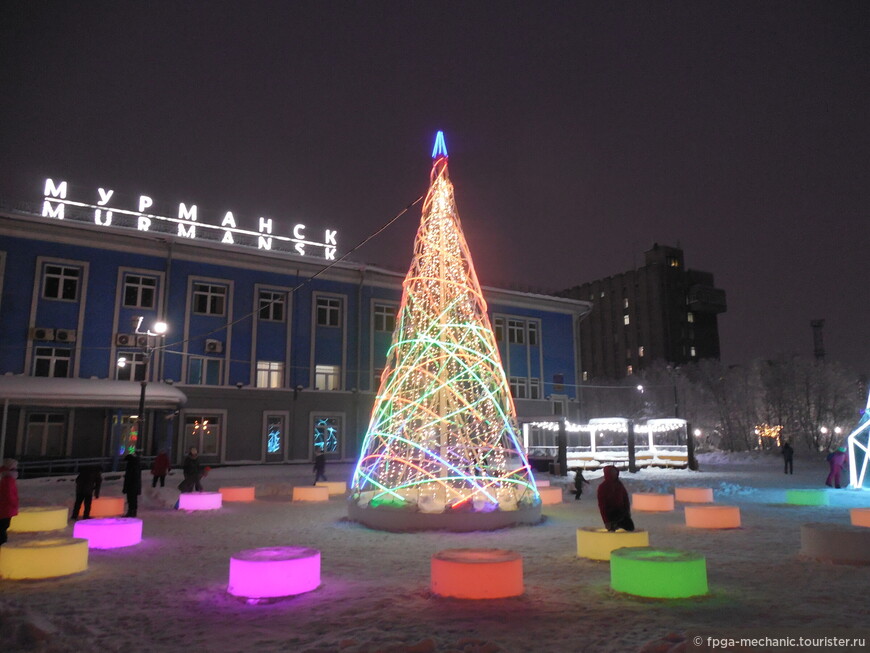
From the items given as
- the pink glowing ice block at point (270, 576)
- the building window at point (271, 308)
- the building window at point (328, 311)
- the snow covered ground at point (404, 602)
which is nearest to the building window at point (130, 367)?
the building window at point (271, 308)

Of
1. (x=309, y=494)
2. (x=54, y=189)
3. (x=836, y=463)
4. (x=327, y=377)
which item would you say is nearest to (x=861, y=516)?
(x=836, y=463)

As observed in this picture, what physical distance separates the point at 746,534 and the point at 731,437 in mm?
48991

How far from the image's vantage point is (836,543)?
8.47 metres

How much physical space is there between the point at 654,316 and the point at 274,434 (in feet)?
203

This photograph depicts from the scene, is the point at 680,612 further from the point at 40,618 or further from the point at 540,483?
the point at 540,483

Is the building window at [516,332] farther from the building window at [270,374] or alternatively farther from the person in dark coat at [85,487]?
the person in dark coat at [85,487]

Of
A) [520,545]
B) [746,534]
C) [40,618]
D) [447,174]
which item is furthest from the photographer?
[447,174]

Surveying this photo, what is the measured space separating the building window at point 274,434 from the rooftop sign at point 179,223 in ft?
29.3

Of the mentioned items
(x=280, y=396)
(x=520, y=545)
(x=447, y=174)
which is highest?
(x=447, y=174)

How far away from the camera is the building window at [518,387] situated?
38.9 metres

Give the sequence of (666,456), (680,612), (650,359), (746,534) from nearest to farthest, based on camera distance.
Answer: (680,612)
(746,534)
(666,456)
(650,359)

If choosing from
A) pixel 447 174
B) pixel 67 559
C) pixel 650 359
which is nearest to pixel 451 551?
pixel 67 559

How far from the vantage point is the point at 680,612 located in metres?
6.04

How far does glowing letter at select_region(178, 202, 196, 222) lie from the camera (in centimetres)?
3195
